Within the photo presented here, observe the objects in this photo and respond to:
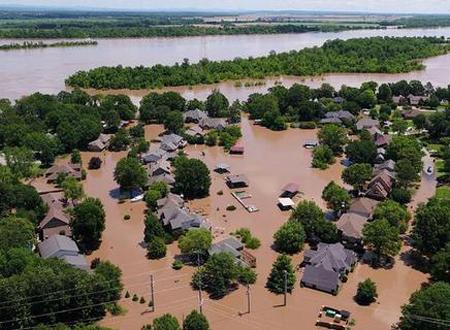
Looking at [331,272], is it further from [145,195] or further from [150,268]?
[145,195]

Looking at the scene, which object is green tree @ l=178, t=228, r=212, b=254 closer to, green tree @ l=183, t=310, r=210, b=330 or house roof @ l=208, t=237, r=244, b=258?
house roof @ l=208, t=237, r=244, b=258

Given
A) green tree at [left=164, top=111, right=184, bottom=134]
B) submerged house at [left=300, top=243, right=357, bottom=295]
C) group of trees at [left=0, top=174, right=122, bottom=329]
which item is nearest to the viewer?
group of trees at [left=0, top=174, right=122, bottom=329]

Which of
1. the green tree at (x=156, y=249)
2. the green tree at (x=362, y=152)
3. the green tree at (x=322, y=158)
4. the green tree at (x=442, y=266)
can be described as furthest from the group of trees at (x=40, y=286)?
the green tree at (x=362, y=152)

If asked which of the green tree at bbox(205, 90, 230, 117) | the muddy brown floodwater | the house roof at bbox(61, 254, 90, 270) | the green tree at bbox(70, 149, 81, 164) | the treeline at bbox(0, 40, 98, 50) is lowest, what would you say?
the muddy brown floodwater

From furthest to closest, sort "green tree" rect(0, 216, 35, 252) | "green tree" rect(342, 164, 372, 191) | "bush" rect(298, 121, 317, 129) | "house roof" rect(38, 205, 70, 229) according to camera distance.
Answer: "bush" rect(298, 121, 317, 129) → "green tree" rect(342, 164, 372, 191) → "house roof" rect(38, 205, 70, 229) → "green tree" rect(0, 216, 35, 252)

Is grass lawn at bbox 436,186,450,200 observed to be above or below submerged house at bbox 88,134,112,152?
below

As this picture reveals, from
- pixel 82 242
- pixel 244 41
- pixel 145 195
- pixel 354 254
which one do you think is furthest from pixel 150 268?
pixel 244 41

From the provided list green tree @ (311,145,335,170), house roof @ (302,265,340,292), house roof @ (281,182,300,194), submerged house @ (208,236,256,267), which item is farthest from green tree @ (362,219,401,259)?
green tree @ (311,145,335,170)
